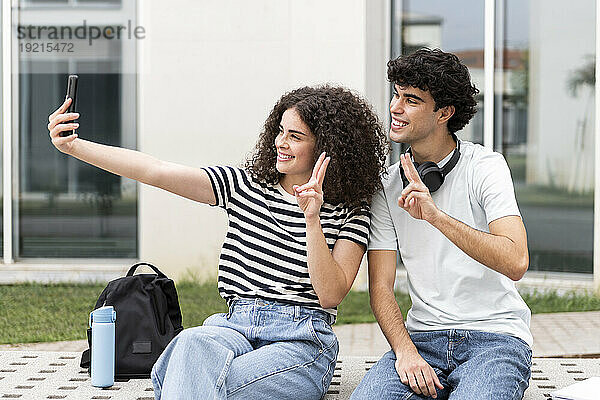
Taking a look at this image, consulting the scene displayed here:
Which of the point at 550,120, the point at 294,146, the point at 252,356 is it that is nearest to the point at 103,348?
the point at 252,356

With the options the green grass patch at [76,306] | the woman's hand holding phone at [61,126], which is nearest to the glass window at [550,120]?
the green grass patch at [76,306]

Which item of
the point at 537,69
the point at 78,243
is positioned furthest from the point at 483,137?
the point at 78,243

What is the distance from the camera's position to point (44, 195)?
6602mm

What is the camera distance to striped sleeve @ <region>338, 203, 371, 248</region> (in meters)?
2.76

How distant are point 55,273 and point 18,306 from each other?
2.58ft

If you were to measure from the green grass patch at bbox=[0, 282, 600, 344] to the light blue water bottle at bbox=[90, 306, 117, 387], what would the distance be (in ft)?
6.62

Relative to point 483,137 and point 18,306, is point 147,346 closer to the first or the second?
point 18,306

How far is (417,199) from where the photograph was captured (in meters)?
2.48

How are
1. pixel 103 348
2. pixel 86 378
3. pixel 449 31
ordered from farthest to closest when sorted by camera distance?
pixel 449 31 < pixel 86 378 < pixel 103 348

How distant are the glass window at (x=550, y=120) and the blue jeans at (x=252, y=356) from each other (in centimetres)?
361

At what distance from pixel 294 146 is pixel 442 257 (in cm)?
60

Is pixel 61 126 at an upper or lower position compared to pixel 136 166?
upper

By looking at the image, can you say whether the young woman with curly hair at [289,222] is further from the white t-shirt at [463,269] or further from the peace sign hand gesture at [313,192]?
the white t-shirt at [463,269]

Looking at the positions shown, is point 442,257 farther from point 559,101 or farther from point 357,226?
point 559,101
